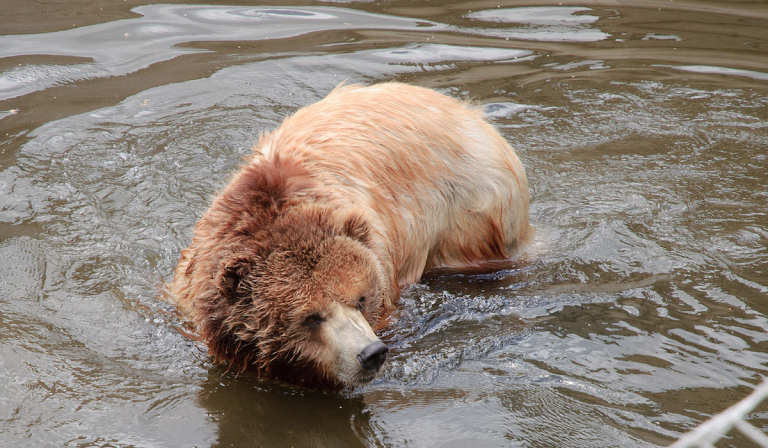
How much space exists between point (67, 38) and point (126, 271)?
17.6 ft

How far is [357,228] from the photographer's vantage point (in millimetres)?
4211

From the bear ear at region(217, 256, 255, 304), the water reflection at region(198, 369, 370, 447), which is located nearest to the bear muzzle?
the water reflection at region(198, 369, 370, 447)

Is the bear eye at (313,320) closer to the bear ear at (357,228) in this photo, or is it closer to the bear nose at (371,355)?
the bear nose at (371,355)

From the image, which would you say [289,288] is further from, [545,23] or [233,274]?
[545,23]

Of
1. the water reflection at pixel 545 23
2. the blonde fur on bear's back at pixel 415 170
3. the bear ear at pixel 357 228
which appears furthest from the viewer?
the water reflection at pixel 545 23

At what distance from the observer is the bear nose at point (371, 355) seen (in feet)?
12.9

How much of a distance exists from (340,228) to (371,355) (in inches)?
30.5

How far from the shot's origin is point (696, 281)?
546 cm

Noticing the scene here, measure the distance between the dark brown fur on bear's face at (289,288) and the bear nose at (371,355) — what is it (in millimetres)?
25

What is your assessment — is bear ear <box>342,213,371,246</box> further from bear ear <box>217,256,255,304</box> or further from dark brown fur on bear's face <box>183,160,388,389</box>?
bear ear <box>217,256,255,304</box>

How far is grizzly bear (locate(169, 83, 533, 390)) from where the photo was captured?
401 cm

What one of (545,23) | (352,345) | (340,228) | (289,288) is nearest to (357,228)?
(340,228)

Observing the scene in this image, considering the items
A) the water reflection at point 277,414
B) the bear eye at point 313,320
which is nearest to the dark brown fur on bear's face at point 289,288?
the bear eye at point 313,320

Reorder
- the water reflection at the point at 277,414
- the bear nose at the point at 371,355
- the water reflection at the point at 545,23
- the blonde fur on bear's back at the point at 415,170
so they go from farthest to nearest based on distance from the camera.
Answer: the water reflection at the point at 545,23 < the blonde fur on bear's back at the point at 415,170 < the water reflection at the point at 277,414 < the bear nose at the point at 371,355
